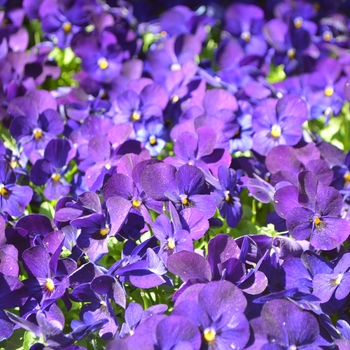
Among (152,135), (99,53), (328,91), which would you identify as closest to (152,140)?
(152,135)

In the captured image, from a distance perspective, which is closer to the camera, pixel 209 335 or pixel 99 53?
pixel 209 335

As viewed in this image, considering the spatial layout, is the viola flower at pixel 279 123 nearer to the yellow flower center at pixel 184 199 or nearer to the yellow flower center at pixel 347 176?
the yellow flower center at pixel 347 176

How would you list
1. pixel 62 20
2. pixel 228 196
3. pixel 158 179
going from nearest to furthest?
pixel 158 179 → pixel 228 196 → pixel 62 20

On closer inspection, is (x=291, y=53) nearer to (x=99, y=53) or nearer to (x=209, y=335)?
(x=99, y=53)

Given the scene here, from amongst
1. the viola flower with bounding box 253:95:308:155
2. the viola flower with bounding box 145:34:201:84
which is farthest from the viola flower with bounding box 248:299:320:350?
the viola flower with bounding box 145:34:201:84

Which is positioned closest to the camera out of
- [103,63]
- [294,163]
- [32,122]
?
[294,163]

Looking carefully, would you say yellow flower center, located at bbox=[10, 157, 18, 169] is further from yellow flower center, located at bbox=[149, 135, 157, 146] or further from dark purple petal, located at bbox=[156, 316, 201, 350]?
dark purple petal, located at bbox=[156, 316, 201, 350]

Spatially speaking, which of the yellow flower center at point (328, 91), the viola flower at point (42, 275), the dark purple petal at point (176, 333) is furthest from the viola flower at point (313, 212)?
the yellow flower center at point (328, 91)

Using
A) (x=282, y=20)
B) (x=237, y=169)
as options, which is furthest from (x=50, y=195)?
(x=282, y=20)
